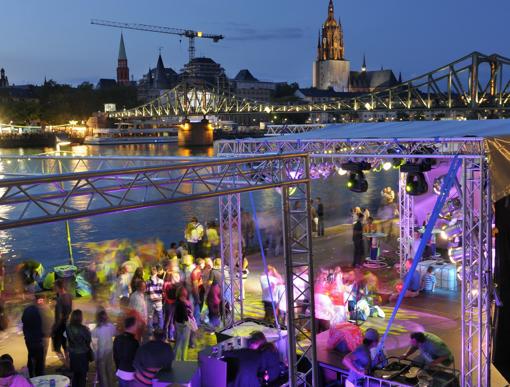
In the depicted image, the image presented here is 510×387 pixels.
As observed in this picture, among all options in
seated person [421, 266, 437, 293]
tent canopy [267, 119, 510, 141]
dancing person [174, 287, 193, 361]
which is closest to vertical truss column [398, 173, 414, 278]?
seated person [421, 266, 437, 293]

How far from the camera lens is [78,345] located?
20.6 ft

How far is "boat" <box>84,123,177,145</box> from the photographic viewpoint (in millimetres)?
87938

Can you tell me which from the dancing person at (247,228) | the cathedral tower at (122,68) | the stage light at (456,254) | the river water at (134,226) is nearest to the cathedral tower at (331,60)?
the cathedral tower at (122,68)

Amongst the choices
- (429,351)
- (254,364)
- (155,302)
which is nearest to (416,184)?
(429,351)

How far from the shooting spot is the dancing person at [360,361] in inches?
246

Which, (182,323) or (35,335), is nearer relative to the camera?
(35,335)

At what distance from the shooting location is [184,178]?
6277mm

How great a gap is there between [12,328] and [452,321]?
6906 mm

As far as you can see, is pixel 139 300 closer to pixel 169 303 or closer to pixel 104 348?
pixel 169 303

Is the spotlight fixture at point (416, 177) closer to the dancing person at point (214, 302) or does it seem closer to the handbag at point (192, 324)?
the dancing person at point (214, 302)

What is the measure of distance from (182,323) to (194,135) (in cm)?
7295

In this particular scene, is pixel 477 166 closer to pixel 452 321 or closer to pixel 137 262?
pixel 452 321

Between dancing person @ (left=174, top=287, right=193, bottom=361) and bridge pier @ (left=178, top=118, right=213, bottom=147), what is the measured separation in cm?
7179

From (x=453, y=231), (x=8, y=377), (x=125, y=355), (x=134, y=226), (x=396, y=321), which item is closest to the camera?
(x=8, y=377)
